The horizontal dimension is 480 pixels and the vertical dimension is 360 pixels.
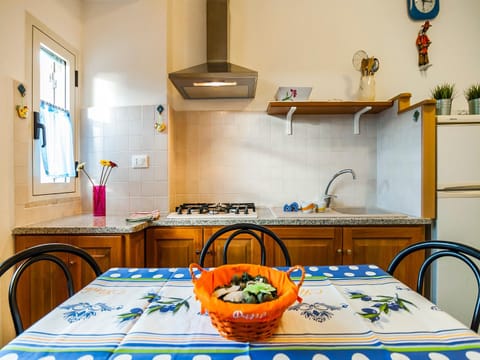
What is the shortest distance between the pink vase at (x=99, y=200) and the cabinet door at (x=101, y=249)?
18.3 inches

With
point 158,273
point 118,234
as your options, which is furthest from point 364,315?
point 118,234

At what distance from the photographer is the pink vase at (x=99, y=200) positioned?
2.19 metres

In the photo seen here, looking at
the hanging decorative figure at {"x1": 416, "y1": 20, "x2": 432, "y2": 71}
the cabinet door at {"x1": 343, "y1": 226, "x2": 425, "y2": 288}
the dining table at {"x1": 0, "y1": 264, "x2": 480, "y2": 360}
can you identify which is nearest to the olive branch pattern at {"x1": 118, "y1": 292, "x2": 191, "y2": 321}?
the dining table at {"x1": 0, "y1": 264, "x2": 480, "y2": 360}

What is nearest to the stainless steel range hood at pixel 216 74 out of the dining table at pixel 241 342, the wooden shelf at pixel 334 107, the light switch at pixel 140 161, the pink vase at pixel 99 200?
the wooden shelf at pixel 334 107

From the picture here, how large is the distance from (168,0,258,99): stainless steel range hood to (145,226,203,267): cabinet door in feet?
3.48

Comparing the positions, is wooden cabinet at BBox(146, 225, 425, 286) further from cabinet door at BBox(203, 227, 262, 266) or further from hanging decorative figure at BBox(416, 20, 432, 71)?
hanging decorative figure at BBox(416, 20, 432, 71)

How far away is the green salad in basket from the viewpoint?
668mm

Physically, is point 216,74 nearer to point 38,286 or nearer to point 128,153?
point 128,153

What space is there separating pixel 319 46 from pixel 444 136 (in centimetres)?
132

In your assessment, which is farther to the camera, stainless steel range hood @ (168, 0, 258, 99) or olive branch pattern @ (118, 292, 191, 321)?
stainless steel range hood @ (168, 0, 258, 99)

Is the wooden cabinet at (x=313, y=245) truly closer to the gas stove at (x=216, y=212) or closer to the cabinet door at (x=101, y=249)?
the gas stove at (x=216, y=212)

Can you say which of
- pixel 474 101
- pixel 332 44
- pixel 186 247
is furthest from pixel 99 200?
pixel 474 101

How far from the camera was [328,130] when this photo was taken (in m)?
2.62

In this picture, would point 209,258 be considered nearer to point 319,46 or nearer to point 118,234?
point 118,234
